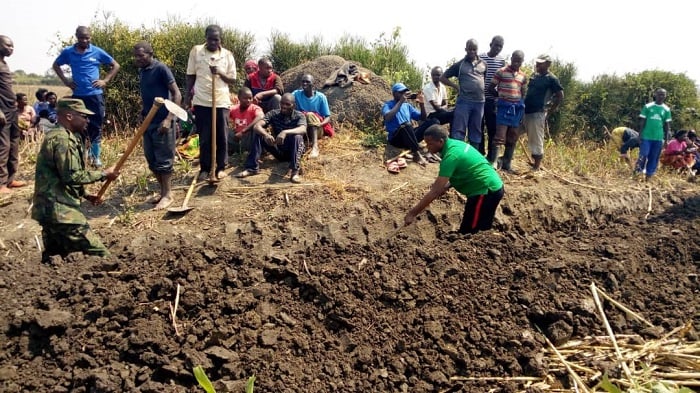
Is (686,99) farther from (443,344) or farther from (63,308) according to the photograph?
(63,308)

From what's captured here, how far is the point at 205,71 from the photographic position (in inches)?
257

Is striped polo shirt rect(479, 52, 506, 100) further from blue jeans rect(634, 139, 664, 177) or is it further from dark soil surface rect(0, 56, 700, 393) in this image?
blue jeans rect(634, 139, 664, 177)

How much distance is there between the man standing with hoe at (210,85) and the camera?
647 cm

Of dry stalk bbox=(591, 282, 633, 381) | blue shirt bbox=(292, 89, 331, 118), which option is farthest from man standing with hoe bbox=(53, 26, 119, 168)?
dry stalk bbox=(591, 282, 633, 381)

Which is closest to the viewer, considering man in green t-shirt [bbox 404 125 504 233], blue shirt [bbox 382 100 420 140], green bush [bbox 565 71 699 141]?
man in green t-shirt [bbox 404 125 504 233]

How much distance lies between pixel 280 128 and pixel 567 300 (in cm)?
438

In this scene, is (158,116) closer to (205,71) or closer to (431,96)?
(205,71)

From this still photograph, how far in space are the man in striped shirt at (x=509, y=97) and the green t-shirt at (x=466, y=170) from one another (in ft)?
7.44

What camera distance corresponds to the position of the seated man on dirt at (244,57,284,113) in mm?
7812

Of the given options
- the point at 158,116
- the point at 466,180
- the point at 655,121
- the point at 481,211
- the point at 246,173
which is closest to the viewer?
the point at 466,180

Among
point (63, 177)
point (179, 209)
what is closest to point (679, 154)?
point (179, 209)

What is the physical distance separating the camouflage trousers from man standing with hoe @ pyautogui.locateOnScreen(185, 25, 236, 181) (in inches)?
84.5

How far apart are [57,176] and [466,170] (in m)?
3.71

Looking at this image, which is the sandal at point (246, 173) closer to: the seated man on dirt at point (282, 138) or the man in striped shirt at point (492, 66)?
the seated man on dirt at point (282, 138)
